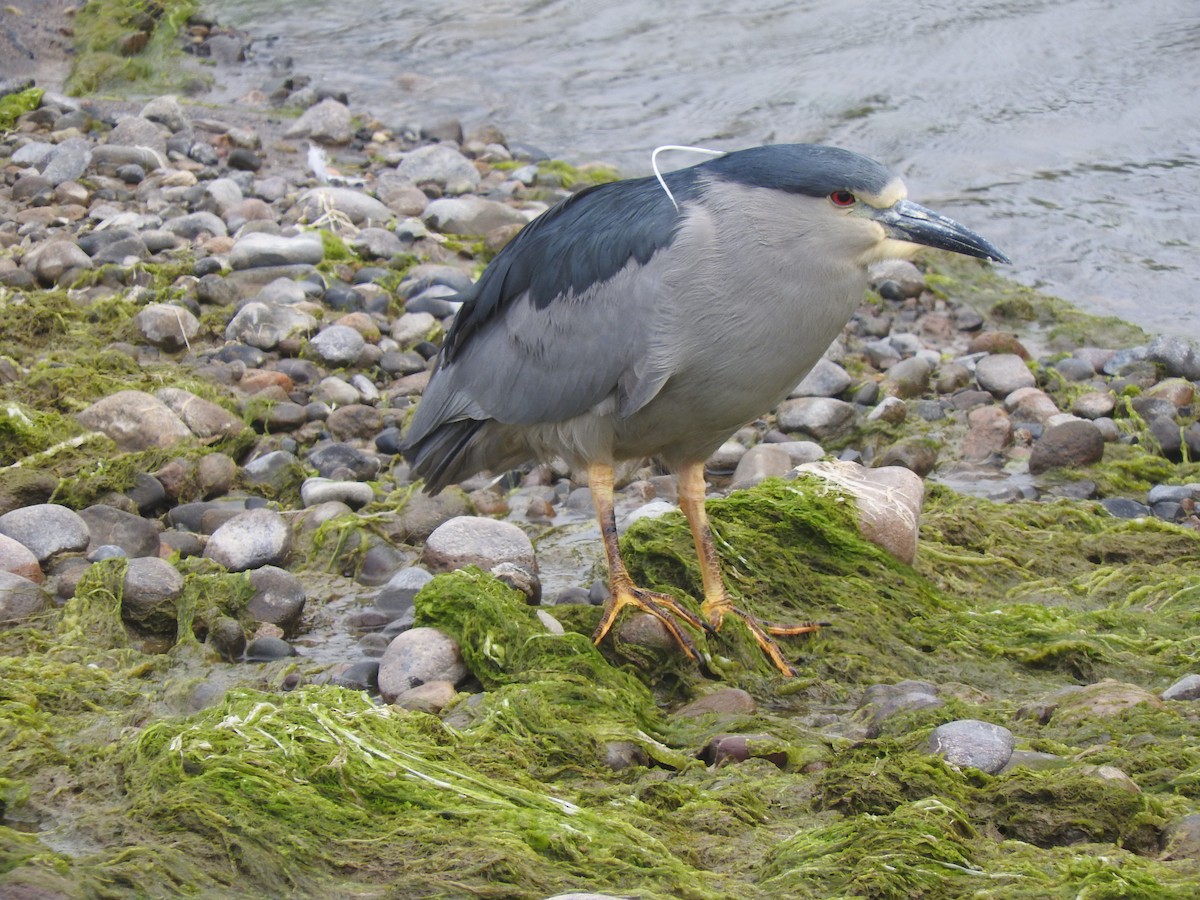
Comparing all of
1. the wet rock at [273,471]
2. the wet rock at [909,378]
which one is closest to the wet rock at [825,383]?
the wet rock at [909,378]

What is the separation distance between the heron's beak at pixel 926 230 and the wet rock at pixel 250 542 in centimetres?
243

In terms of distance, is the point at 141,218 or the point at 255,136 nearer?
the point at 141,218

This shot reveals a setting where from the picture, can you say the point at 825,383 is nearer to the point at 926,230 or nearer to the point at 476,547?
the point at 476,547

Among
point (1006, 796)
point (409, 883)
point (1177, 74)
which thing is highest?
point (409, 883)

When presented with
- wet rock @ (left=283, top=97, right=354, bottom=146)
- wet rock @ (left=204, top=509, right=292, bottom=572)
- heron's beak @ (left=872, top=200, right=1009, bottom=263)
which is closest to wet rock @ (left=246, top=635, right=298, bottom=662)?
wet rock @ (left=204, top=509, right=292, bottom=572)

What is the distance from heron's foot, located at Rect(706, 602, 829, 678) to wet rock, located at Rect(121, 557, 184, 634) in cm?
174

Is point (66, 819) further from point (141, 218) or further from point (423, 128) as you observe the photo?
point (423, 128)

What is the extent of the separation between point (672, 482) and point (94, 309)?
3.15 m

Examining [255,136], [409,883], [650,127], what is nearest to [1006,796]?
[409,883]

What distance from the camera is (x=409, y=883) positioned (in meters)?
2.71

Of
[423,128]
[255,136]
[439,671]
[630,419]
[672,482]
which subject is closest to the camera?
[439,671]

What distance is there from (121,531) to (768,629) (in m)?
2.38

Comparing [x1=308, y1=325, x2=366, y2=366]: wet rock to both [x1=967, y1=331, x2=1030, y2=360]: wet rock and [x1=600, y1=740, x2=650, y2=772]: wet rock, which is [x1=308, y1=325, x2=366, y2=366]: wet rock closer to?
[x1=967, y1=331, x2=1030, y2=360]: wet rock

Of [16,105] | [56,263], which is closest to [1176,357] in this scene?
[56,263]
